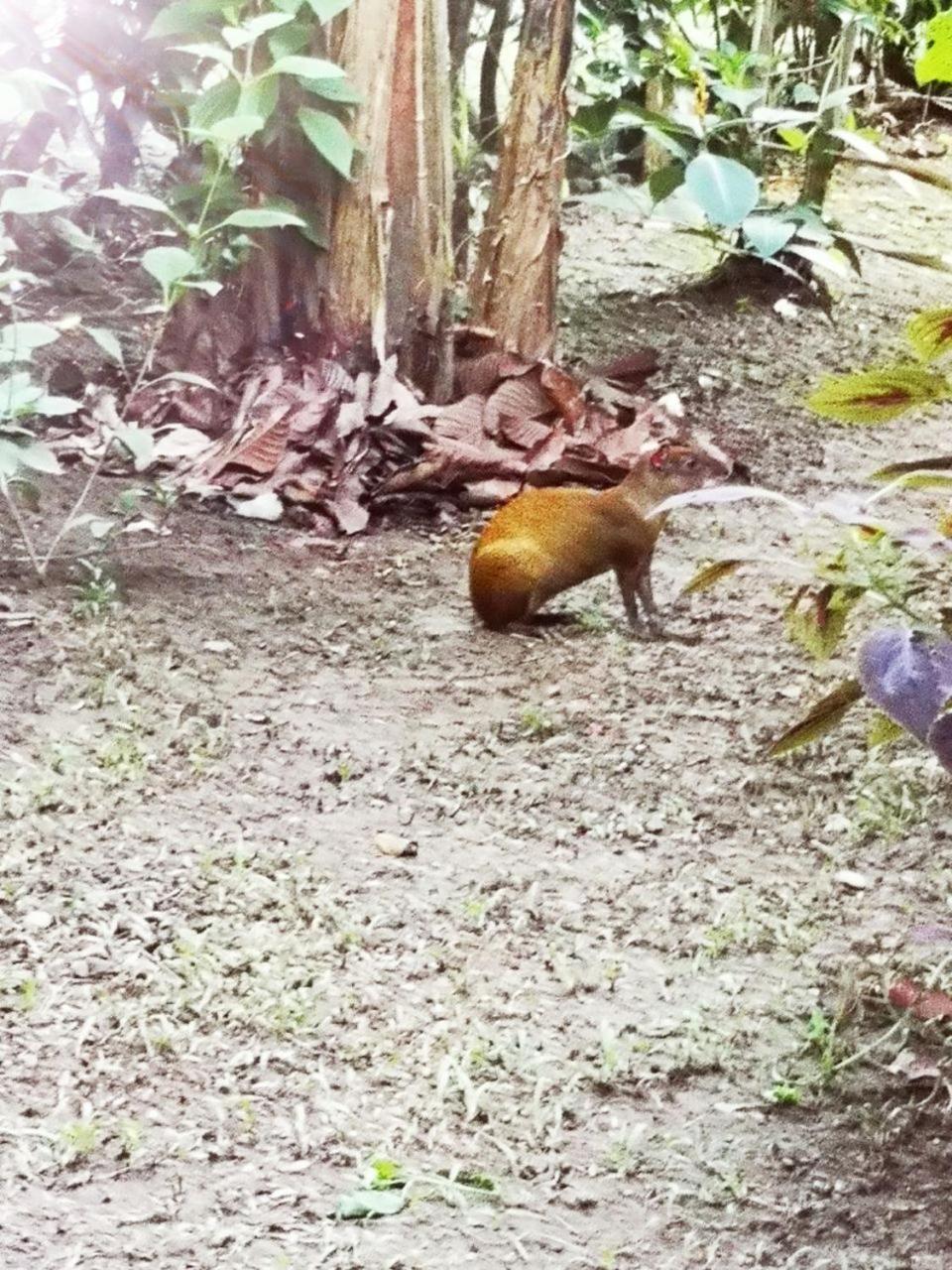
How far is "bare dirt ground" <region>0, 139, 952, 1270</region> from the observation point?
1.59 meters

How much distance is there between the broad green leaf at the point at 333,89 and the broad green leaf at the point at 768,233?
4.50ft

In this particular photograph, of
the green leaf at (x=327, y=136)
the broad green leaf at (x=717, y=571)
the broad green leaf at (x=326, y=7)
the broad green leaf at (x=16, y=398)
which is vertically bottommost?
the broad green leaf at (x=16, y=398)

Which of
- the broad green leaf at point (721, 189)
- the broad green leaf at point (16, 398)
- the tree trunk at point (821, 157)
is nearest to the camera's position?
the broad green leaf at point (16, 398)

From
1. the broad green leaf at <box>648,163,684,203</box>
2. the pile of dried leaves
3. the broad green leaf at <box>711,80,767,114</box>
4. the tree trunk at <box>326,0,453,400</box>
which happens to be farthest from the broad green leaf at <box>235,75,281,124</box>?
the broad green leaf at <box>711,80,767,114</box>

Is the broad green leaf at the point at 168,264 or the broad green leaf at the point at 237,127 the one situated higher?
the broad green leaf at the point at 237,127

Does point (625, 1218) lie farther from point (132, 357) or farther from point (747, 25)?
point (747, 25)

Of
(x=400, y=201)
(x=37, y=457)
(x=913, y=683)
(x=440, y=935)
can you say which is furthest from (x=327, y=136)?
(x=913, y=683)

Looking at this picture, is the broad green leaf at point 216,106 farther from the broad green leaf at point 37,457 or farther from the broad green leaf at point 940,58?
the broad green leaf at point 940,58

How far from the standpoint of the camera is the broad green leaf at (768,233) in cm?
445

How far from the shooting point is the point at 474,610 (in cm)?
315

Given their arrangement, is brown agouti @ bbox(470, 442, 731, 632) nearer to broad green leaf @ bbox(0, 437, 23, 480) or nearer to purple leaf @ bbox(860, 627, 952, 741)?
broad green leaf @ bbox(0, 437, 23, 480)

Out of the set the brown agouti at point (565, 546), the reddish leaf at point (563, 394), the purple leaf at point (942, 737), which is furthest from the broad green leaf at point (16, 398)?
the purple leaf at point (942, 737)

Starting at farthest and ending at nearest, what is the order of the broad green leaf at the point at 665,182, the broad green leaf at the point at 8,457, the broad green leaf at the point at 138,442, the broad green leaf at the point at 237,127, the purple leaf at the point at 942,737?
1. the broad green leaf at the point at 665,182
2. the broad green leaf at the point at 237,127
3. the broad green leaf at the point at 138,442
4. the broad green leaf at the point at 8,457
5. the purple leaf at the point at 942,737

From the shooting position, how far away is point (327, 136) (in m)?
→ 3.64
